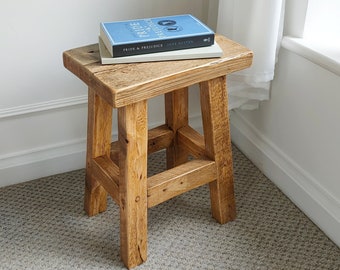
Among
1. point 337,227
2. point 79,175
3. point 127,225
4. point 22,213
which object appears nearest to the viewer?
point 127,225

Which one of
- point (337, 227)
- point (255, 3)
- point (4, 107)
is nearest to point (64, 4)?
point (4, 107)

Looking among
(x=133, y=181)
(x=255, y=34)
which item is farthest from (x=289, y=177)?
(x=133, y=181)

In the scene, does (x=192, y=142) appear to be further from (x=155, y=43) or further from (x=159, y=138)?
(x=155, y=43)

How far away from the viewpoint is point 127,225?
45.9 inches

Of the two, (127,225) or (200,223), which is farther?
(200,223)

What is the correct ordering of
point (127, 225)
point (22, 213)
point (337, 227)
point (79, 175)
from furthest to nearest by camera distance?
point (79, 175), point (22, 213), point (337, 227), point (127, 225)

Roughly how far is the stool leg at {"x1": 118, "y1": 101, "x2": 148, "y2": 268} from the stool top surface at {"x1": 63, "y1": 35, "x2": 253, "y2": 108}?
46 mm

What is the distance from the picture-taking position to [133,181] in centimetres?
112

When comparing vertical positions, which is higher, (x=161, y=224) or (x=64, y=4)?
(x=64, y=4)

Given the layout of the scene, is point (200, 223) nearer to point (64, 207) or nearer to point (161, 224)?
point (161, 224)

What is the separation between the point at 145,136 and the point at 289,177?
547 millimetres

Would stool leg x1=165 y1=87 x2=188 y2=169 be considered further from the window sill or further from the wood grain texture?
the window sill

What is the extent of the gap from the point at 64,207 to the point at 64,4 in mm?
551

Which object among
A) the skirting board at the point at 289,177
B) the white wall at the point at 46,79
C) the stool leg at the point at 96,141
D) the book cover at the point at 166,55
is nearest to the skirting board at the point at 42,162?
the white wall at the point at 46,79
